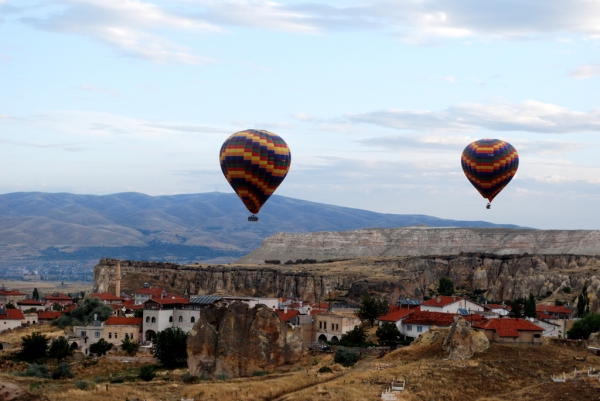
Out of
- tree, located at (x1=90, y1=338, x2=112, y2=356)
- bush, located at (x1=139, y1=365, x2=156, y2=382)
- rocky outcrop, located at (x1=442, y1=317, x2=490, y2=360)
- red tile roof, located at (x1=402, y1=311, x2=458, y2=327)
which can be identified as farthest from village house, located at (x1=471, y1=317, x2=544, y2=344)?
tree, located at (x1=90, y1=338, x2=112, y2=356)

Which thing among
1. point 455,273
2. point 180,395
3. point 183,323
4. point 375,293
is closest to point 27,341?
point 183,323

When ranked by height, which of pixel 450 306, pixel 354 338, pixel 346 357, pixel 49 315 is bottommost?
pixel 49 315

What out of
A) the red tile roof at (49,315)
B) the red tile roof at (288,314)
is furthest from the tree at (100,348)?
the red tile roof at (49,315)

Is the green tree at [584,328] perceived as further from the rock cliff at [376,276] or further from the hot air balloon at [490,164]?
the rock cliff at [376,276]

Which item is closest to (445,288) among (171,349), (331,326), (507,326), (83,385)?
(331,326)

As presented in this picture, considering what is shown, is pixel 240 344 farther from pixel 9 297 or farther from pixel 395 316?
pixel 9 297
